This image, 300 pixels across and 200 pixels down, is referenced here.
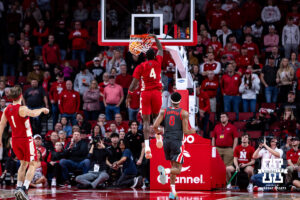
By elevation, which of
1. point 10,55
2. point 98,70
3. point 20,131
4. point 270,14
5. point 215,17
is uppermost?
point 270,14

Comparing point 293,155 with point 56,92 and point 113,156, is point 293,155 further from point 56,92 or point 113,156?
point 56,92

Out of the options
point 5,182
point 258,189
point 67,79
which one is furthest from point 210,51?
point 5,182

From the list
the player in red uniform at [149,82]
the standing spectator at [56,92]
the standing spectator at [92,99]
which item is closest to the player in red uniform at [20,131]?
the player in red uniform at [149,82]

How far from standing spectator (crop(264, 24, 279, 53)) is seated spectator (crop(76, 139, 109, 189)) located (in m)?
8.40

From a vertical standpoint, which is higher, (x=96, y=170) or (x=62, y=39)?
(x=62, y=39)

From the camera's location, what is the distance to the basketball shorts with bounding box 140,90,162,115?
40.6 ft

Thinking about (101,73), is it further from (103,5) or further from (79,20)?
(103,5)

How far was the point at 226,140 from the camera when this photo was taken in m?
17.6

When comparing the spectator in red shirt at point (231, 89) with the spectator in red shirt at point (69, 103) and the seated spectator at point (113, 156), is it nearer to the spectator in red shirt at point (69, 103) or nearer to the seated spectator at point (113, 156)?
the seated spectator at point (113, 156)

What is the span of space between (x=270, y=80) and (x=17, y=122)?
10689 millimetres

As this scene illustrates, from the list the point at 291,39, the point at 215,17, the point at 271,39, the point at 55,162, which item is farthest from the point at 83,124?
the point at 291,39

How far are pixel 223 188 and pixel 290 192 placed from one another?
2.03m

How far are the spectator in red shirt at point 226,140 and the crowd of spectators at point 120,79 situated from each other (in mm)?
30

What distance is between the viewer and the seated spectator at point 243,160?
16.4 metres
